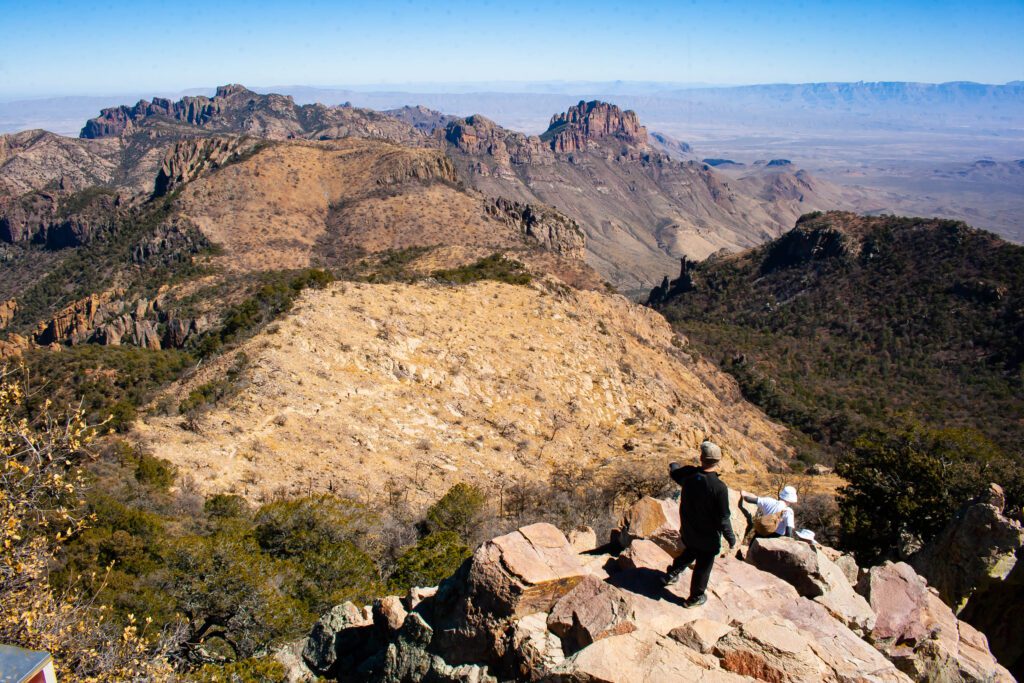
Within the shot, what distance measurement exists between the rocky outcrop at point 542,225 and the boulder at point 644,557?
69.6 metres

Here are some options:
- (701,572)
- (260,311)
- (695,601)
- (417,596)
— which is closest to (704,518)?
(701,572)

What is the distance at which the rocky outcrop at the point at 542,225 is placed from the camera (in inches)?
3152

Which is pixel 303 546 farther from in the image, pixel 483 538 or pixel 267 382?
pixel 267 382

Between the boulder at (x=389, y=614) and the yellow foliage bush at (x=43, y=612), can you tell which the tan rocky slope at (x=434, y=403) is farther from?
the boulder at (x=389, y=614)

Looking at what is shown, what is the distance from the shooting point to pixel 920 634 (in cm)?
883

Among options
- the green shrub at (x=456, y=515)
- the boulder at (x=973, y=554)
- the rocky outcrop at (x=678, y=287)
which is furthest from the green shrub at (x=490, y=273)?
the rocky outcrop at (x=678, y=287)

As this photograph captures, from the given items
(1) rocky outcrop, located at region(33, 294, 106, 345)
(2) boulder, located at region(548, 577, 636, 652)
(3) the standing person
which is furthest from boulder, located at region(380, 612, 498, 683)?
(1) rocky outcrop, located at region(33, 294, 106, 345)

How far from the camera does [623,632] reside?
675cm

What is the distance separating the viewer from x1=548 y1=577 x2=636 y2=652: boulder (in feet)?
22.0

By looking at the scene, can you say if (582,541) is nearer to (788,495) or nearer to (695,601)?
(695,601)

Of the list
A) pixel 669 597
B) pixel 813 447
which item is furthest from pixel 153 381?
pixel 813 447

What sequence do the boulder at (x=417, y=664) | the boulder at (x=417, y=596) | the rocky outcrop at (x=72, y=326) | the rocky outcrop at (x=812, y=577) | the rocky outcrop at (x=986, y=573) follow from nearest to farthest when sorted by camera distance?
the boulder at (x=417, y=664), the rocky outcrop at (x=812, y=577), the boulder at (x=417, y=596), the rocky outcrop at (x=986, y=573), the rocky outcrop at (x=72, y=326)

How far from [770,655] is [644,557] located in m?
2.31

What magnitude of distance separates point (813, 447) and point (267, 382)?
32.0 meters
